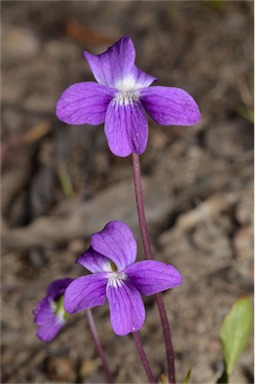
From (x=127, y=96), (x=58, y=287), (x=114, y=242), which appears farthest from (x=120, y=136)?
(x=58, y=287)

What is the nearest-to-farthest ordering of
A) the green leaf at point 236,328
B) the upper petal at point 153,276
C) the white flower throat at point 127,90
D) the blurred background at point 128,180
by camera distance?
the upper petal at point 153,276
the white flower throat at point 127,90
the green leaf at point 236,328
the blurred background at point 128,180

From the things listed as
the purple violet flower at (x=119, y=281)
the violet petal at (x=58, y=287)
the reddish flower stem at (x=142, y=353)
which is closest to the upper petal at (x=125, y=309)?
the purple violet flower at (x=119, y=281)

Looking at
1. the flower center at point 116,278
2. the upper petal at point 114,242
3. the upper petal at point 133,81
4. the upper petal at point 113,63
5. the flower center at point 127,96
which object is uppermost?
the upper petal at point 113,63

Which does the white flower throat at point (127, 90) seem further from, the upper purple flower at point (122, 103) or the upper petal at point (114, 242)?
the upper petal at point (114, 242)

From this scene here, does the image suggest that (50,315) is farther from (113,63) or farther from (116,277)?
(113,63)

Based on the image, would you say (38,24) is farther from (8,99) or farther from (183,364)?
(183,364)

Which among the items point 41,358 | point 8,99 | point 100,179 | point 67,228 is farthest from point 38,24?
point 41,358
